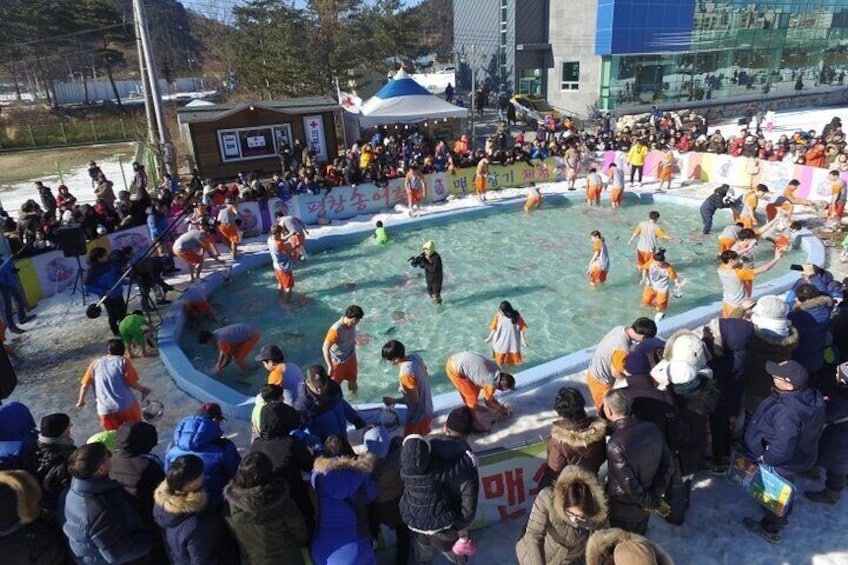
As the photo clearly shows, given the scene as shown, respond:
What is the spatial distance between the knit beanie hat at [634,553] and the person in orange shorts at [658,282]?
712cm

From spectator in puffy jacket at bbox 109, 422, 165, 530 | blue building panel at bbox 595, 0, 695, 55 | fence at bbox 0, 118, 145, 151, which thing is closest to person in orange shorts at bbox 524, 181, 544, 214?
spectator in puffy jacket at bbox 109, 422, 165, 530

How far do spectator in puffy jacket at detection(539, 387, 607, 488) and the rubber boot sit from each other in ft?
8.35

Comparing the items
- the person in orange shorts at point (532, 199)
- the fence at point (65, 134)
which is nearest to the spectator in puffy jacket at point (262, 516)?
the person in orange shorts at point (532, 199)

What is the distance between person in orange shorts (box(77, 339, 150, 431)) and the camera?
20.7 feet

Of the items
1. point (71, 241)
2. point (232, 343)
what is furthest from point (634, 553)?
point (71, 241)

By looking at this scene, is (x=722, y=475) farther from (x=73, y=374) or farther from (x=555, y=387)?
(x=73, y=374)

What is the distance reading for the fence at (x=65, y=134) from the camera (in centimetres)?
3266

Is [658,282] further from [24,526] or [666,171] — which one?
[666,171]

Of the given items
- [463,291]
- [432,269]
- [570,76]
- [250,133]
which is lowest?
[463,291]

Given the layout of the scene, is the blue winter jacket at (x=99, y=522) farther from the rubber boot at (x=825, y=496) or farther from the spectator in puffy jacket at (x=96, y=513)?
the rubber boot at (x=825, y=496)

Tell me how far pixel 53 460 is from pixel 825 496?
22.2ft

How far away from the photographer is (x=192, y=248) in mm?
11305

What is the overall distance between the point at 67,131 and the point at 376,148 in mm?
23964

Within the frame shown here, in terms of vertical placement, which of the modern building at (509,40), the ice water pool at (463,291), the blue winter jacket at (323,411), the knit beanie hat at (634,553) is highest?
the modern building at (509,40)
